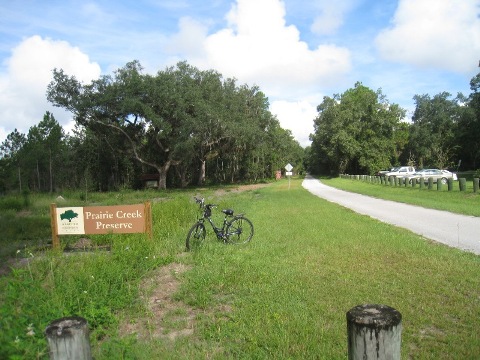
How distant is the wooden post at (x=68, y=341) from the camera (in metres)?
2.37

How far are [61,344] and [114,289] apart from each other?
3.57 metres

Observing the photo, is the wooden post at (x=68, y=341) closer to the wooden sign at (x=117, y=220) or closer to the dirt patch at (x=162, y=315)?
the dirt patch at (x=162, y=315)

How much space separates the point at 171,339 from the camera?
4418mm

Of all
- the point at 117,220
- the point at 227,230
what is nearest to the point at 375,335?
the point at 227,230

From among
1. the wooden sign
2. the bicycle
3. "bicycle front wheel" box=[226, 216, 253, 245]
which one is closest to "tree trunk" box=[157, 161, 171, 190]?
the bicycle

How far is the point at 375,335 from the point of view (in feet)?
7.01

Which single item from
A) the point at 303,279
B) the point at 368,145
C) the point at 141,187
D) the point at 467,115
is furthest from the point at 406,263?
the point at 467,115

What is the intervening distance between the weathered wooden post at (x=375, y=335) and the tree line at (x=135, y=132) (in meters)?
31.6

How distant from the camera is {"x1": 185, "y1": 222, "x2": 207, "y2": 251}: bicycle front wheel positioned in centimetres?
877

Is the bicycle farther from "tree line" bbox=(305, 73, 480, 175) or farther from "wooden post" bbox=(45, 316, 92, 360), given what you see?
"tree line" bbox=(305, 73, 480, 175)

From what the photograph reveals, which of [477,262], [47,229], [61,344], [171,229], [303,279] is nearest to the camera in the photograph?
[61,344]

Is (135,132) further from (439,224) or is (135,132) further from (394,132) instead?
(394,132)

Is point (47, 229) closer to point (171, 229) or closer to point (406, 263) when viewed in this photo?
point (171, 229)

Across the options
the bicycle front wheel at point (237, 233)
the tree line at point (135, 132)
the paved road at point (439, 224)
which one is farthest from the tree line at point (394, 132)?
the bicycle front wheel at point (237, 233)
